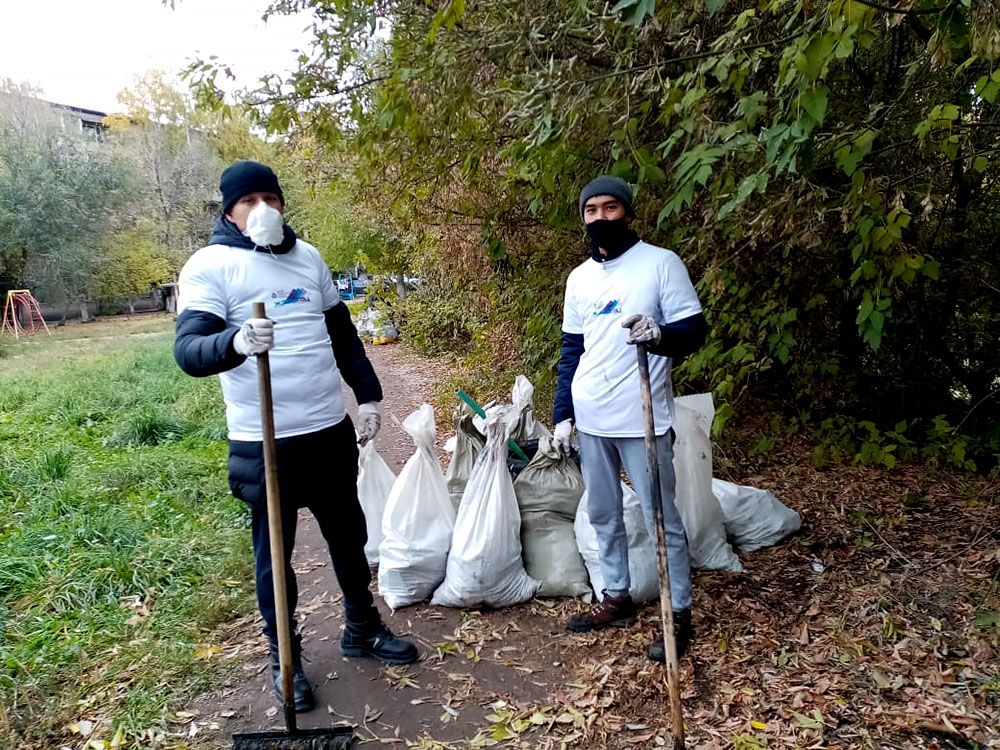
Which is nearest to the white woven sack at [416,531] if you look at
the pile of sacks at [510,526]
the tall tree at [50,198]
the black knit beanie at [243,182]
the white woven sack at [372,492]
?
the pile of sacks at [510,526]

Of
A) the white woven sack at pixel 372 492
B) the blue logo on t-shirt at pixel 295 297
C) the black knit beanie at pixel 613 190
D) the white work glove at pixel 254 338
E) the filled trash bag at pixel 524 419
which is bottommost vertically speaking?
the white woven sack at pixel 372 492

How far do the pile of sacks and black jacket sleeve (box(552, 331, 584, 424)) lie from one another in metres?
0.35

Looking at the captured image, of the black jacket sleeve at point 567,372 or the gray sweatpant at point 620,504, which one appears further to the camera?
the black jacket sleeve at point 567,372

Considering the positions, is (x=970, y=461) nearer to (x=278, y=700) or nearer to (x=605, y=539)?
(x=605, y=539)

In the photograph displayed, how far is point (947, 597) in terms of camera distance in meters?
2.85

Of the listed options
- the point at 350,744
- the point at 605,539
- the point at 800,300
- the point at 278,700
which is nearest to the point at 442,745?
the point at 350,744

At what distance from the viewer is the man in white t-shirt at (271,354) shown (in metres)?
2.17

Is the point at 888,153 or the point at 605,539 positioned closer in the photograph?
the point at 605,539

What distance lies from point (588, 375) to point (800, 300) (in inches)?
108

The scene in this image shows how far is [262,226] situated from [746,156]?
1.90 meters

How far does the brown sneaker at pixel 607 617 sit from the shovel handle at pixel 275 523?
4.08ft

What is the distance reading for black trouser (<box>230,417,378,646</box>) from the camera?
7.65 ft

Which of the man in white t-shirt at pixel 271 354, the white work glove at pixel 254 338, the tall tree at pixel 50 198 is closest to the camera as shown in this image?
the white work glove at pixel 254 338

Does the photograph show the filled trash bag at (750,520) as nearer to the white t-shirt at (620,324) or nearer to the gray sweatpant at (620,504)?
the gray sweatpant at (620,504)
